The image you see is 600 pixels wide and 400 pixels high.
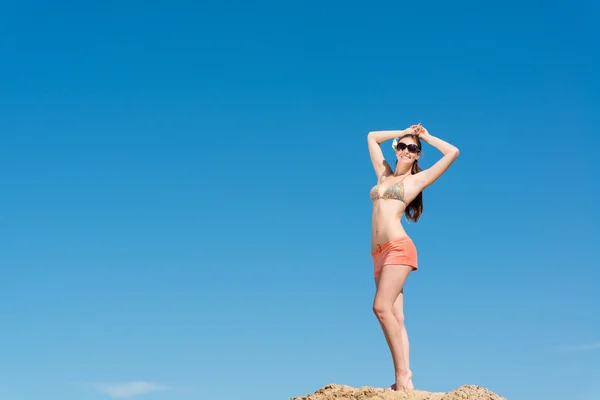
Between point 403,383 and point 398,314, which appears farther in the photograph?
point 398,314

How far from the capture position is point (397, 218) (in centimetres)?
1077

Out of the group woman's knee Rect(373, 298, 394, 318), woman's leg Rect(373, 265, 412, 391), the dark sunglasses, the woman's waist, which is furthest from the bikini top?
woman's knee Rect(373, 298, 394, 318)

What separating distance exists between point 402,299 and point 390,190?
64.9 inches

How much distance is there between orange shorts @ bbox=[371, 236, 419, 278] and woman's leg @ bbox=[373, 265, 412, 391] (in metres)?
0.09

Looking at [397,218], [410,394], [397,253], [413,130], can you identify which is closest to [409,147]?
[413,130]

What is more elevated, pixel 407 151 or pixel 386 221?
pixel 407 151

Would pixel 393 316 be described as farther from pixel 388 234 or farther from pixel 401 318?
pixel 388 234

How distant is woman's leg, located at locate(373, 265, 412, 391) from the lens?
33.6ft

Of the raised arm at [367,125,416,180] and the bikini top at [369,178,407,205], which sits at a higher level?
the raised arm at [367,125,416,180]

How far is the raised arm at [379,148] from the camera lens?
11578mm

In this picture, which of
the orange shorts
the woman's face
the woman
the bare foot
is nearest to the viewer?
the bare foot

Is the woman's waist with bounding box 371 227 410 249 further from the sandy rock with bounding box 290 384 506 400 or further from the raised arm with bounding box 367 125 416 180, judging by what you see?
the sandy rock with bounding box 290 384 506 400

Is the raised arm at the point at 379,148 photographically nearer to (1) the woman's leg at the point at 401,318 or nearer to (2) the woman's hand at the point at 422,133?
(2) the woman's hand at the point at 422,133

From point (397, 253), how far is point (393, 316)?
0.91 meters
